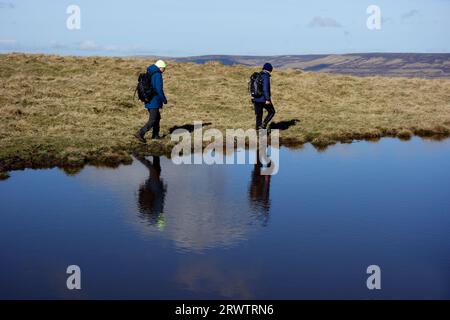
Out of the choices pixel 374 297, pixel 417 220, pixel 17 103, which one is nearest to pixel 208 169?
pixel 417 220

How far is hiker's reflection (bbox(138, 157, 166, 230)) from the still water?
3cm

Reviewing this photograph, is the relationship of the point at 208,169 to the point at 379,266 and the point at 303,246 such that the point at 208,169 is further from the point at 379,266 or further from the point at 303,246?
the point at 379,266

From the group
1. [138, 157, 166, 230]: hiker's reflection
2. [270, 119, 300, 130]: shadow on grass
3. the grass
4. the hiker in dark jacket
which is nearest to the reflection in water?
[138, 157, 166, 230]: hiker's reflection

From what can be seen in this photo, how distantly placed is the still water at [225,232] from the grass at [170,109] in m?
2.17

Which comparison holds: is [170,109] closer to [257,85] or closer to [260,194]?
[257,85]

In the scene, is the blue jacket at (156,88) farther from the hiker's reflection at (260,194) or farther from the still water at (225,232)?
the hiker's reflection at (260,194)

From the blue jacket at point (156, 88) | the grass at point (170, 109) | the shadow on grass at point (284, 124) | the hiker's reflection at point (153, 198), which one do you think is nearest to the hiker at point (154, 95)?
the blue jacket at point (156, 88)

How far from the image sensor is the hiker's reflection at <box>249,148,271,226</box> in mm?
9547

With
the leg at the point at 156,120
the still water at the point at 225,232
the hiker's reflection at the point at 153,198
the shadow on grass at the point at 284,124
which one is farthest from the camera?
the shadow on grass at the point at 284,124

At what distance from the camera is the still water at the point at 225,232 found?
6488 millimetres

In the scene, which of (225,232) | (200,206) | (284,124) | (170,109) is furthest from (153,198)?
(170,109)

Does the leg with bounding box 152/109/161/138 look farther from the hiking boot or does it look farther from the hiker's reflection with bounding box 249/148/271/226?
the hiker's reflection with bounding box 249/148/271/226

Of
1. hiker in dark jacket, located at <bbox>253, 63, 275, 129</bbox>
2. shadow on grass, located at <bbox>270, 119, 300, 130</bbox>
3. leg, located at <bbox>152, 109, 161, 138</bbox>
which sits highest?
hiker in dark jacket, located at <bbox>253, 63, 275, 129</bbox>

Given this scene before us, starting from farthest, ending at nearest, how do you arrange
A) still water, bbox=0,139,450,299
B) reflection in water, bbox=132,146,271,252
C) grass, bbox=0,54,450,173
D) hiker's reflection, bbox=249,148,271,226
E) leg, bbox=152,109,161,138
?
leg, bbox=152,109,161,138 < grass, bbox=0,54,450,173 < hiker's reflection, bbox=249,148,271,226 < reflection in water, bbox=132,146,271,252 < still water, bbox=0,139,450,299
